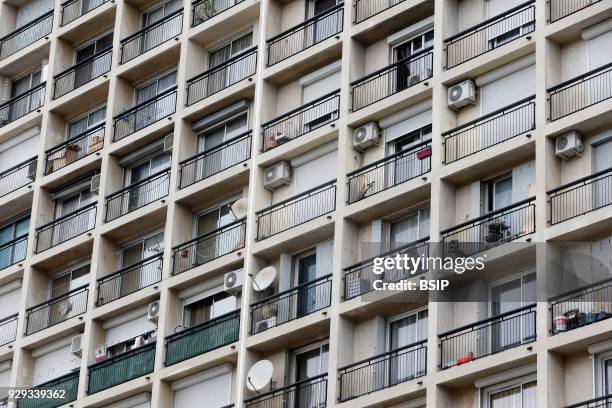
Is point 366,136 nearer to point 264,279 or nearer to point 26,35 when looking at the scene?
point 264,279

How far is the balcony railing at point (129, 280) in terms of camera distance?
2146 inches

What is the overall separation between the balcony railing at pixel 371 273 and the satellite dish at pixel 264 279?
8.15ft

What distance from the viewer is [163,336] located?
5253 centimetres

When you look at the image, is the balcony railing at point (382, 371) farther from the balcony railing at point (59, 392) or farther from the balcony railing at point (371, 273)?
the balcony railing at point (59, 392)

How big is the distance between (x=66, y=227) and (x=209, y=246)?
617 cm

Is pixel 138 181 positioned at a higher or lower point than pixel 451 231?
higher

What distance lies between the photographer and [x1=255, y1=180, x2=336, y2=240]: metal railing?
50.6m

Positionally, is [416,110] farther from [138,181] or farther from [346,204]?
[138,181]

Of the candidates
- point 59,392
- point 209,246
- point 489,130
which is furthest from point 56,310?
point 489,130

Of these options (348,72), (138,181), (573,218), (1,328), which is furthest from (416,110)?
(1,328)

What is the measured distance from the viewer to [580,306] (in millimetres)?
43750

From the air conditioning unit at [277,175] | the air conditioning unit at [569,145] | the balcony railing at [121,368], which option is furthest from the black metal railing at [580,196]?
the balcony railing at [121,368]

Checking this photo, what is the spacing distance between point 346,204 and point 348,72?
377 cm

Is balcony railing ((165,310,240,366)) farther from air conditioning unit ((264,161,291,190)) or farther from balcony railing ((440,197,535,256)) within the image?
balcony railing ((440,197,535,256))
